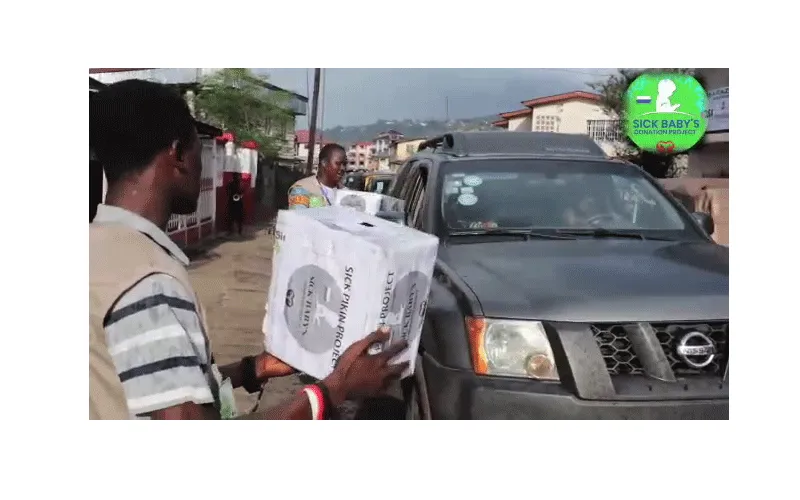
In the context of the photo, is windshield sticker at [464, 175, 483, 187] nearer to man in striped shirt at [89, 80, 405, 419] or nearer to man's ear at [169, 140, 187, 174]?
man in striped shirt at [89, 80, 405, 419]

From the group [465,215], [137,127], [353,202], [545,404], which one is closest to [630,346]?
[545,404]

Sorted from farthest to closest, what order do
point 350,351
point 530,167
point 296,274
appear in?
point 530,167 < point 296,274 < point 350,351

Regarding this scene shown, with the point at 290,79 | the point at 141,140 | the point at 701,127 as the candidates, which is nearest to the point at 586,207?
the point at 701,127

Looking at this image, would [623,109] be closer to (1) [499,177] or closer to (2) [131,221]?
(1) [499,177]

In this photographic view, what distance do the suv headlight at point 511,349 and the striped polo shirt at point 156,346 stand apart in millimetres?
1259

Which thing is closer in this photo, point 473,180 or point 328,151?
point 473,180

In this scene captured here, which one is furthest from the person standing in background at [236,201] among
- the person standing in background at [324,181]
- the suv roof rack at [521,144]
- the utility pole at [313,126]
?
the suv roof rack at [521,144]

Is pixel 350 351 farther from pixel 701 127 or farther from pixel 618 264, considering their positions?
pixel 701 127

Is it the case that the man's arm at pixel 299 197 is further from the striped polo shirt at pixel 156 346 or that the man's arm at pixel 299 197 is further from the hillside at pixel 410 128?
the striped polo shirt at pixel 156 346

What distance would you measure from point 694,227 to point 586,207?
1.84ft

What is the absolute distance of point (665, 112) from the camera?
173 inches

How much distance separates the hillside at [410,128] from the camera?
431cm

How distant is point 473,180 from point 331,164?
150cm

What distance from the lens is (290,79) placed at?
12.3 feet
